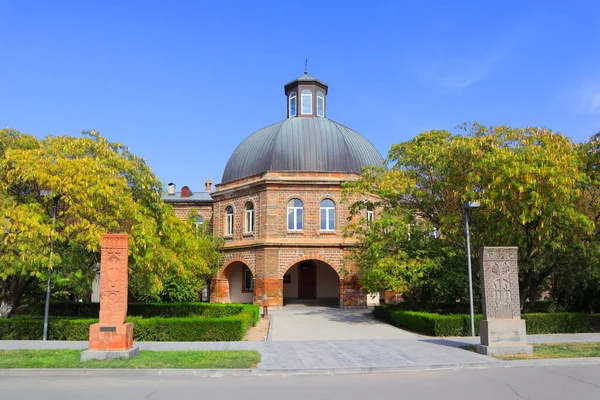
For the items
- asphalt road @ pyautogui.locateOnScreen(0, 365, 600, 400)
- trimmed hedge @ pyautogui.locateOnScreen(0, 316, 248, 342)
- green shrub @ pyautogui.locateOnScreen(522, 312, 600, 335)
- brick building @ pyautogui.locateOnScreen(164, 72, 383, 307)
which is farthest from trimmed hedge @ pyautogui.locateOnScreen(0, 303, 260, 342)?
brick building @ pyautogui.locateOnScreen(164, 72, 383, 307)

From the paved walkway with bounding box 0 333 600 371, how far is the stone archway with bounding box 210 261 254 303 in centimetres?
1620

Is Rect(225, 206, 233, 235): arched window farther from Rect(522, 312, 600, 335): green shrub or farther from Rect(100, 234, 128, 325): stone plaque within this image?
Rect(100, 234, 128, 325): stone plaque

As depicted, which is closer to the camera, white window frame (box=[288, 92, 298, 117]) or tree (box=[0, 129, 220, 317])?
tree (box=[0, 129, 220, 317])

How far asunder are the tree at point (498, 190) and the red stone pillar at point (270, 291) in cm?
824

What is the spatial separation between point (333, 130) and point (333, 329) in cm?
1568

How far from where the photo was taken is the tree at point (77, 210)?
13.9 meters

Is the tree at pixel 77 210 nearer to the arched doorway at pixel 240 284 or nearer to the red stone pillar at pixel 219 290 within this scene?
the red stone pillar at pixel 219 290

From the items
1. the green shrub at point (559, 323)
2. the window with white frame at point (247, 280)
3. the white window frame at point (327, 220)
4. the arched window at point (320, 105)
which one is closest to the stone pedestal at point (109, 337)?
the green shrub at point (559, 323)

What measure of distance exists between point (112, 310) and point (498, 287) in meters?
9.14

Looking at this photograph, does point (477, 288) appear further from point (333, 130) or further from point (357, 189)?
point (333, 130)

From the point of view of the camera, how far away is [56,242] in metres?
15.4

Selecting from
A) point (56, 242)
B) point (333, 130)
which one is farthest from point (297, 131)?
point (56, 242)

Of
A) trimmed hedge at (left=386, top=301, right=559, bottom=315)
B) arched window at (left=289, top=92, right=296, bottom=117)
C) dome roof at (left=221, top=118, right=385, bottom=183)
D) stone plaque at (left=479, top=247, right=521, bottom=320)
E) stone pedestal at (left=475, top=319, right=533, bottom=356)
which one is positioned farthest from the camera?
arched window at (left=289, top=92, right=296, bottom=117)

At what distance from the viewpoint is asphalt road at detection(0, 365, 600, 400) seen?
7711 mm
